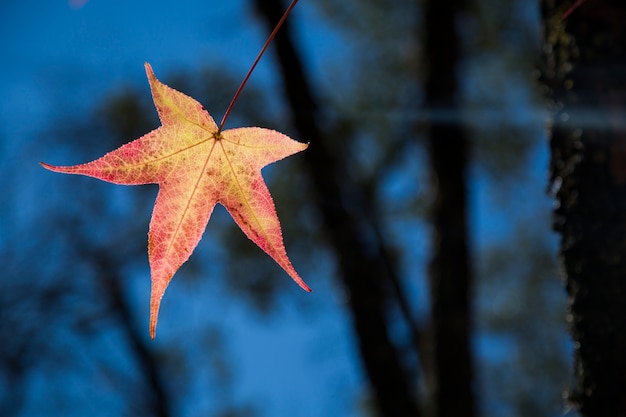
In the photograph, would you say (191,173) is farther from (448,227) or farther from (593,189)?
(448,227)

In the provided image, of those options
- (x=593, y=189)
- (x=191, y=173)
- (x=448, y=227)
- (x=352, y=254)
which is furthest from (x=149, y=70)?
(x=448, y=227)

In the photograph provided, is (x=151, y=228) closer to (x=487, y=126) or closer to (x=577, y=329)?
(x=577, y=329)

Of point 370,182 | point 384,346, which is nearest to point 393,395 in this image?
point 384,346

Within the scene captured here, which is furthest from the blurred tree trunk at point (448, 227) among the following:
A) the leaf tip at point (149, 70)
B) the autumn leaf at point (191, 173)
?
the leaf tip at point (149, 70)

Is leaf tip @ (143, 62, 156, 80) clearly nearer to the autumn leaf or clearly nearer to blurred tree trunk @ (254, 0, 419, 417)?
the autumn leaf

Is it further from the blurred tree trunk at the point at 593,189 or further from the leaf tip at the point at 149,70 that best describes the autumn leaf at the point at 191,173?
the blurred tree trunk at the point at 593,189
